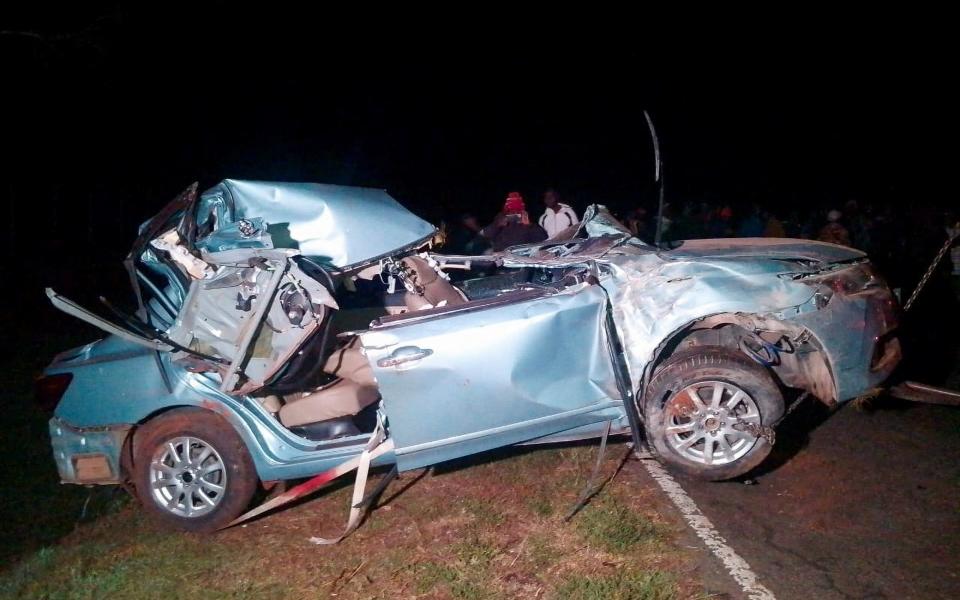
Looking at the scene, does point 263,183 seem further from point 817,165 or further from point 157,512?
point 817,165

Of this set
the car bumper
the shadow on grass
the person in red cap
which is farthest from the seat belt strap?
the person in red cap

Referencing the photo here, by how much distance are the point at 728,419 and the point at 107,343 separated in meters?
4.03

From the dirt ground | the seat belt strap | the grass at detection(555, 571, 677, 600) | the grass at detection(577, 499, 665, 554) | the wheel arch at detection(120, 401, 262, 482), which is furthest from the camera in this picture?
the wheel arch at detection(120, 401, 262, 482)

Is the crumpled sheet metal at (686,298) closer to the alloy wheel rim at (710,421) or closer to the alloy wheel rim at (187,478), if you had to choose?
the alloy wheel rim at (710,421)

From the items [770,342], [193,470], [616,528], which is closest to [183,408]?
[193,470]

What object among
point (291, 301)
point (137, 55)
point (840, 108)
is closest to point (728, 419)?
point (291, 301)

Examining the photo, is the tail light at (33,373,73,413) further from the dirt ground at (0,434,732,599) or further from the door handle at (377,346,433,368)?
the door handle at (377,346,433,368)

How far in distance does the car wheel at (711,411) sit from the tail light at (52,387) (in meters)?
3.67

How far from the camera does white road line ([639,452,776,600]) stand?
3.76 metres

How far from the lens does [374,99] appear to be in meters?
27.9

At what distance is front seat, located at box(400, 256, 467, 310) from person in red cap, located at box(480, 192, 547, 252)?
10.6 feet

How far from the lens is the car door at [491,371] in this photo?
4359 mm

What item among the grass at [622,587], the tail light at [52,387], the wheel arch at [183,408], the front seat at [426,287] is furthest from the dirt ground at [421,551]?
the front seat at [426,287]

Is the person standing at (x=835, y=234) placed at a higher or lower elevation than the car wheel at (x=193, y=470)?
lower
